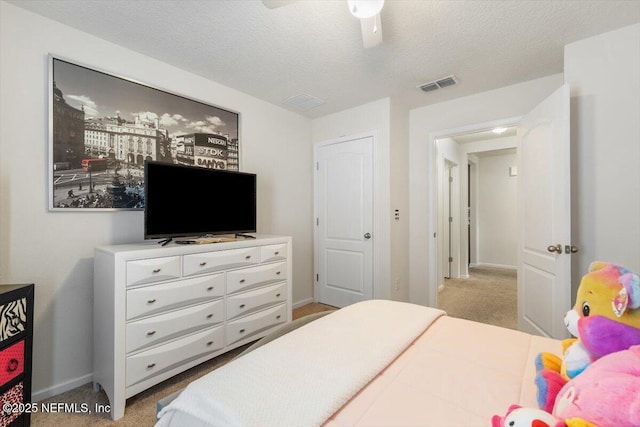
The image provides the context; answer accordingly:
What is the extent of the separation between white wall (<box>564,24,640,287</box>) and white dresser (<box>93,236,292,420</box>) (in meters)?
2.46

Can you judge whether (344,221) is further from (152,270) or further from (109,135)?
(109,135)

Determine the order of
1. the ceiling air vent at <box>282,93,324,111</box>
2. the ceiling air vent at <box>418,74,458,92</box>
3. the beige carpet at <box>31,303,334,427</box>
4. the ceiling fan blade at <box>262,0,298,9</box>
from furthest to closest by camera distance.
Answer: the ceiling air vent at <box>282,93,324,111</box>
the ceiling air vent at <box>418,74,458,92</box>
the beige carpet at <box>31,303,334,427</box>
the ceiling fan blade at <box>262,0,298,9</box>

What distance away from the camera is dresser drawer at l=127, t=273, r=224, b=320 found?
5.57 feet

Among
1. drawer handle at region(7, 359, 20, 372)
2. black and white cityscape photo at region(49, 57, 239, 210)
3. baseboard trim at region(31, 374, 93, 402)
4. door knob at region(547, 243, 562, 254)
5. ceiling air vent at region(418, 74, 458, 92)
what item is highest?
ceiling air vent at region(418, 74, 458, 92)

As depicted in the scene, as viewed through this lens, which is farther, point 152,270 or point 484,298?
point 484,298

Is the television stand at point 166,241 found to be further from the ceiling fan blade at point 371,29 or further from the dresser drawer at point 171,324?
the ceiling fan blade at point 371,29

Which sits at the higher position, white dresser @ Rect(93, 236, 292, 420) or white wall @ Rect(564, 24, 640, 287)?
white wall @ Rect(564, 24, 640, 287)

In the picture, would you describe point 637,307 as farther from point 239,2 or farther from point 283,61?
point 283,61

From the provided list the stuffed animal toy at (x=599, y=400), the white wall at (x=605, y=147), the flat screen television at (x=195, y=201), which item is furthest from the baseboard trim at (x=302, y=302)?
the stuffed animal toy at (x=599, y=400)

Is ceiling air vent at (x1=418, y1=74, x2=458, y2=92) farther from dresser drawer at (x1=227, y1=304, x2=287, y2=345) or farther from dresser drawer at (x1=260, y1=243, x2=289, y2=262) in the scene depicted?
dresser drawer at (x1=227, y1=304, x2=287, y2=345)

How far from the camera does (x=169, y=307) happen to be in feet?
6.06

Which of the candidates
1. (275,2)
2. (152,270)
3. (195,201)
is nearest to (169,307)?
(152,270)

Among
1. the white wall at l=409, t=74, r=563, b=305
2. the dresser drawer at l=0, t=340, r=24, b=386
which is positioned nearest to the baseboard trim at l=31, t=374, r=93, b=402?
the dresser drawer at l=0, t=340, r=24, b=386

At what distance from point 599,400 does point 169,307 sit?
2.03m
